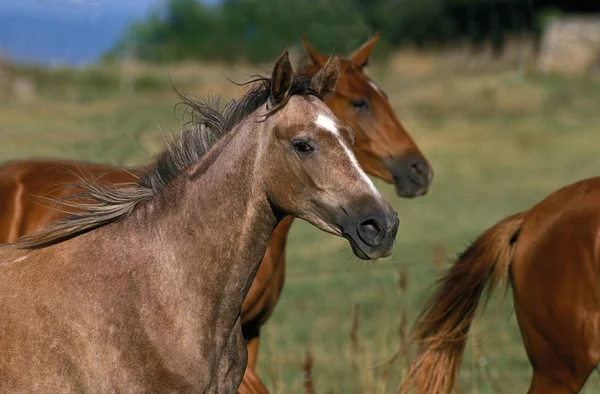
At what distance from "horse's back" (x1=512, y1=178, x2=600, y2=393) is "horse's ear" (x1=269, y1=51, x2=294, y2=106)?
2.10m

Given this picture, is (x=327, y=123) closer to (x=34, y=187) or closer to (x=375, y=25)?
(x=34, y=187)

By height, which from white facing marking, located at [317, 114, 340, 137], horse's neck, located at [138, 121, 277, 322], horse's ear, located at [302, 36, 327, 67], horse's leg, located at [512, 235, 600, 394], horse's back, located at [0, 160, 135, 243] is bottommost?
horse's leg, located at [512, 235, 600, 394]

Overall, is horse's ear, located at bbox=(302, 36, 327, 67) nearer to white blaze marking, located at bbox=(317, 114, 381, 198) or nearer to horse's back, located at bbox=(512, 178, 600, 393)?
horse's back, located at bbox=(512, 178, 600, 393)

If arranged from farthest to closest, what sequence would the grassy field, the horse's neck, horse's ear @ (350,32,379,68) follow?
the grassy field
horse's ear @ (350,32,379,68)
the horse's neck

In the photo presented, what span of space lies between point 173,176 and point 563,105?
22.5 metres

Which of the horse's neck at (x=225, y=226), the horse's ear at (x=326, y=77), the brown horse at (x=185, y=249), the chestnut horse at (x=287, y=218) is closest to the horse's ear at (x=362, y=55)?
the chestnut horse at (x=287, y=218)

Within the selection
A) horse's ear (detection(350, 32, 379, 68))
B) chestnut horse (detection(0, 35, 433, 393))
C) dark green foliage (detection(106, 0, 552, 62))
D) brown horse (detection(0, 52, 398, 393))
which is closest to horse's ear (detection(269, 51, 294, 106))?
brown horse (detection(0, 52, 398, 393))

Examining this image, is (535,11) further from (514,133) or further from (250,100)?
(250,100)

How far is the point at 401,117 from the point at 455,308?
18.9m

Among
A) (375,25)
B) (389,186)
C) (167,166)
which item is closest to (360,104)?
(167,166)

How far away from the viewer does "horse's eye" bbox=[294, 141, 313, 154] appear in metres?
3.68

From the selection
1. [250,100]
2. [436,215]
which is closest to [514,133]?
Answer: [436,215]

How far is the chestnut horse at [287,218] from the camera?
5512 millimetres

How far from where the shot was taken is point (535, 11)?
99.0 feet
